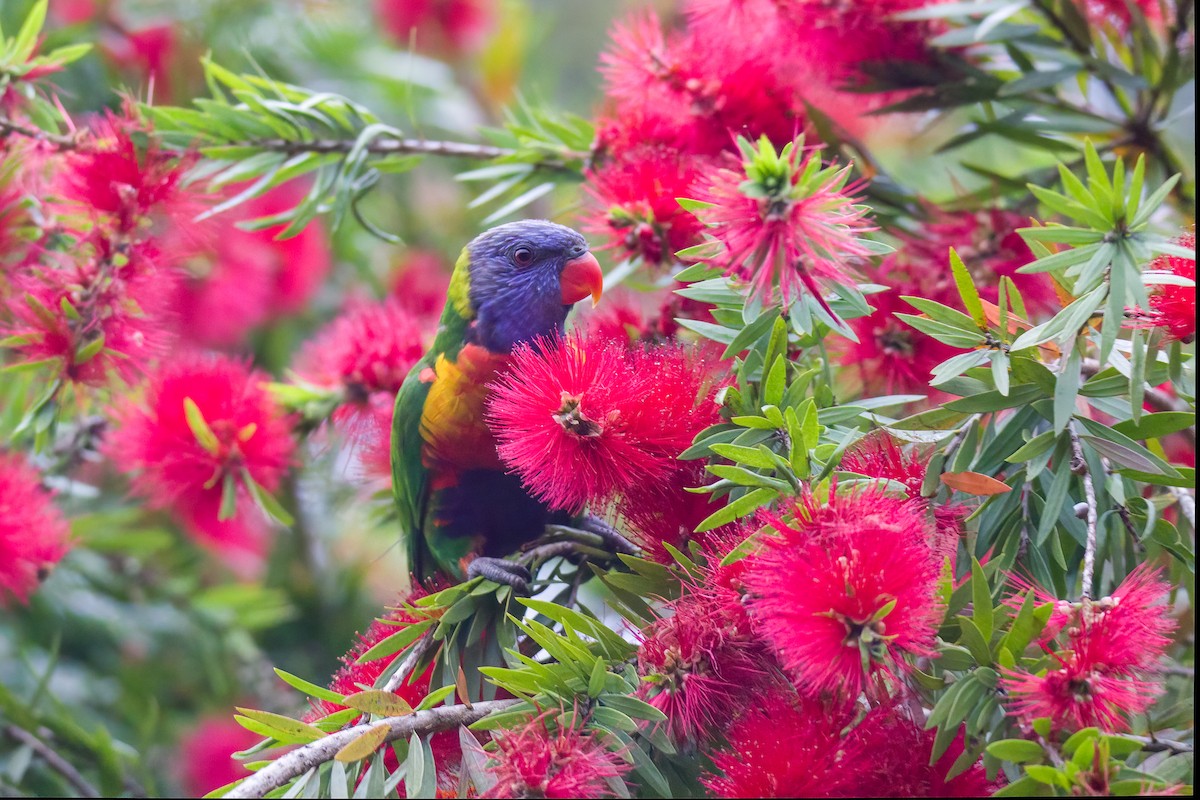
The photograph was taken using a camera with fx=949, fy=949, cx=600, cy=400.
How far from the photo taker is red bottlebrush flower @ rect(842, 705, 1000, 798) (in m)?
0.43

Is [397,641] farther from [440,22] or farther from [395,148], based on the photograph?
[440,22]

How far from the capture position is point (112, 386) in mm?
763

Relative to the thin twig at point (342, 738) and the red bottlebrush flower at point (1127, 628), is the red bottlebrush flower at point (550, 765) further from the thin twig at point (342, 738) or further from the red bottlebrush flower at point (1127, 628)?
the red bottlebrush flower at point (1127, 628)

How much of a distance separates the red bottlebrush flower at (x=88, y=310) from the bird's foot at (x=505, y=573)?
0.31 metres

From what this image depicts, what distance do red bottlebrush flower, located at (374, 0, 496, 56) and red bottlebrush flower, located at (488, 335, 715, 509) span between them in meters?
1.30

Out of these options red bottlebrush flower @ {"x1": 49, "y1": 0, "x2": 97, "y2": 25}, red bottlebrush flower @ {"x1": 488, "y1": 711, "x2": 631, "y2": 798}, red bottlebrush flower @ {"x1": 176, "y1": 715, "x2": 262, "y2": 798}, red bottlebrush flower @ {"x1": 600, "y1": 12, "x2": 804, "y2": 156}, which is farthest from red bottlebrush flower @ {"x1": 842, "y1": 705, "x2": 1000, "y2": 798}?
red bottlebrush flower @ {"x1": 49, "y1": 0, "x2": 97, "y2": 25}

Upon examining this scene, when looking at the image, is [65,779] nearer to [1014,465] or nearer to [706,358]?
[706,358]

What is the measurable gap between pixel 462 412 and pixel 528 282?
0.10m

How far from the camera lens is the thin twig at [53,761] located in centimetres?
87

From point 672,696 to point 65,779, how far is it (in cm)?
72

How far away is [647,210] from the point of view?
0.64m

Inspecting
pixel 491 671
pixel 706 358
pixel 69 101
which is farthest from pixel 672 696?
pixel 69 101

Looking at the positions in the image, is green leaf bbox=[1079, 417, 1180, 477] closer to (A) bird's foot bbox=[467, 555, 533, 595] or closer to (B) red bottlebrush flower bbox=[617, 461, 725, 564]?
(B) red bottlebrush flower bbox=[617, 461, 725, 564]

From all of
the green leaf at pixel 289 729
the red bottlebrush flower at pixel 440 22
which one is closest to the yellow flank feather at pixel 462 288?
the green leaf at pixel 289 729
